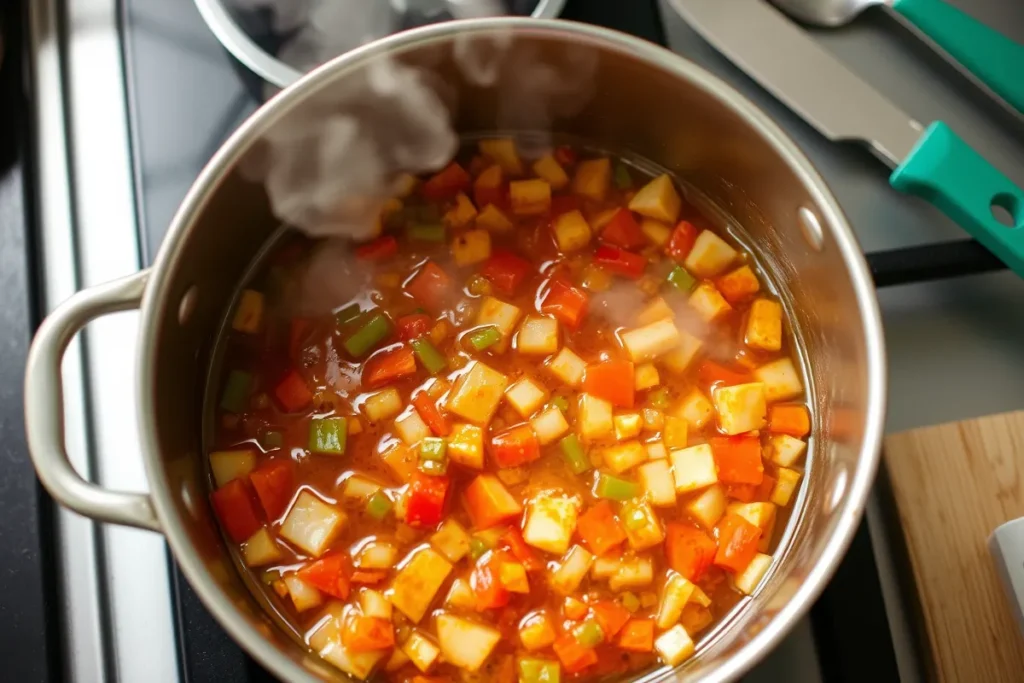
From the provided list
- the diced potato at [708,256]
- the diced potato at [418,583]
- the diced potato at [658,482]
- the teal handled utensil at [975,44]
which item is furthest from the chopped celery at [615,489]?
the teal handled utensil at [975,44]

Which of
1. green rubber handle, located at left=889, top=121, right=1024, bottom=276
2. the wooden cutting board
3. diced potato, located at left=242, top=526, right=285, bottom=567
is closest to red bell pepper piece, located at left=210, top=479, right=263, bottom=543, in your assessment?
diced potato, located at left=242, top=526, right=285, bottom=567

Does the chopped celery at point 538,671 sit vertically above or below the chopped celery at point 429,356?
below

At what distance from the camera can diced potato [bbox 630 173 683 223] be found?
1198 mm

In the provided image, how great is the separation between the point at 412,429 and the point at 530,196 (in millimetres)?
385

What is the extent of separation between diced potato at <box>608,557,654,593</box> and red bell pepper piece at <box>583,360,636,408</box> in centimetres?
21

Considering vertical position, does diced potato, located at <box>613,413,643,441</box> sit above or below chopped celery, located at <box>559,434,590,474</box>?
below

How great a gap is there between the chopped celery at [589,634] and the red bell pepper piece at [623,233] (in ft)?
1.75

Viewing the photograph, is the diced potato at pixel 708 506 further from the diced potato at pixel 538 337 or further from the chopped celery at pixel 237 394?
the chopped celery at pixel 237 394

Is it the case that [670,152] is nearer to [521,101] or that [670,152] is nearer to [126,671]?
[521,101]

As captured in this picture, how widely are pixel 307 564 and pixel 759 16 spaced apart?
1004 mm

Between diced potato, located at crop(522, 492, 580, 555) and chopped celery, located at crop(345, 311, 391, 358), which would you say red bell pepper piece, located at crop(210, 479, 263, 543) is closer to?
chopped celery, located at crop(345, 311, 391, 358)

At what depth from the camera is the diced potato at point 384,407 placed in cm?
110

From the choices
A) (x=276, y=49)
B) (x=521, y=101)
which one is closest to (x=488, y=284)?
(x=521, y=101)

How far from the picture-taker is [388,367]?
111cm
